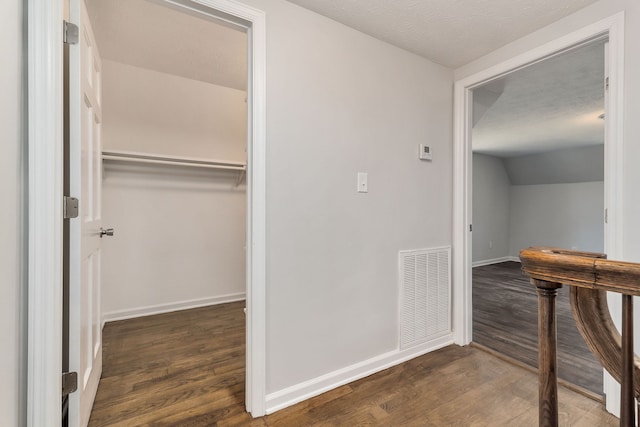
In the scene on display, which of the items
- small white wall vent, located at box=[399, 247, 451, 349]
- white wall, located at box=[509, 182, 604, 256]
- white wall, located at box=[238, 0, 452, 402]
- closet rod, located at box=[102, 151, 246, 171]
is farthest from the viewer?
white wall, located at box=[509, 182, 604, 256]

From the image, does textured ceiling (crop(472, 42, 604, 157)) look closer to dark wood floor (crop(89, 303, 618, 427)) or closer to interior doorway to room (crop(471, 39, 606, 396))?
interior doorway to room (crop(471, 39, 606, 396))

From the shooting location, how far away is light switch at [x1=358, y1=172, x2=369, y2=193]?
1894 millimetres

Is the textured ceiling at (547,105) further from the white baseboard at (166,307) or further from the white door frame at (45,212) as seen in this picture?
the white baseboard at (166,307)

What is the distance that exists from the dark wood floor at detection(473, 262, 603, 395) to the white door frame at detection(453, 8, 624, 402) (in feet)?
1.18

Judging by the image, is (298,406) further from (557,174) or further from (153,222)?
(557,174)

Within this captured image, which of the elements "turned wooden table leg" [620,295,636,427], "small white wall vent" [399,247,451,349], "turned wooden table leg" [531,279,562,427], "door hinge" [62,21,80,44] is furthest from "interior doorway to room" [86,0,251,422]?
"turned wooden table leg" [620,295,636,427]

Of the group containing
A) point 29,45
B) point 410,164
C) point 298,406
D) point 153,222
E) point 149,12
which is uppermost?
point 149,12

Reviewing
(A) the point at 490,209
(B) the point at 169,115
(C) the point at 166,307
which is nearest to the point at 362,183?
(B) the point at 169,115

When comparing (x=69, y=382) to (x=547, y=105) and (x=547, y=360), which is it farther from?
(x=547, y=105)

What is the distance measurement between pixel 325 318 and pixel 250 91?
138cm

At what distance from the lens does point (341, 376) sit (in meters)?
1.80

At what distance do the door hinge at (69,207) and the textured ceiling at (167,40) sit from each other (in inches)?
52.1

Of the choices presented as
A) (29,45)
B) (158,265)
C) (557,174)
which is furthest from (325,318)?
(557,174)

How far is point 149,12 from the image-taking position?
6.44 feet
